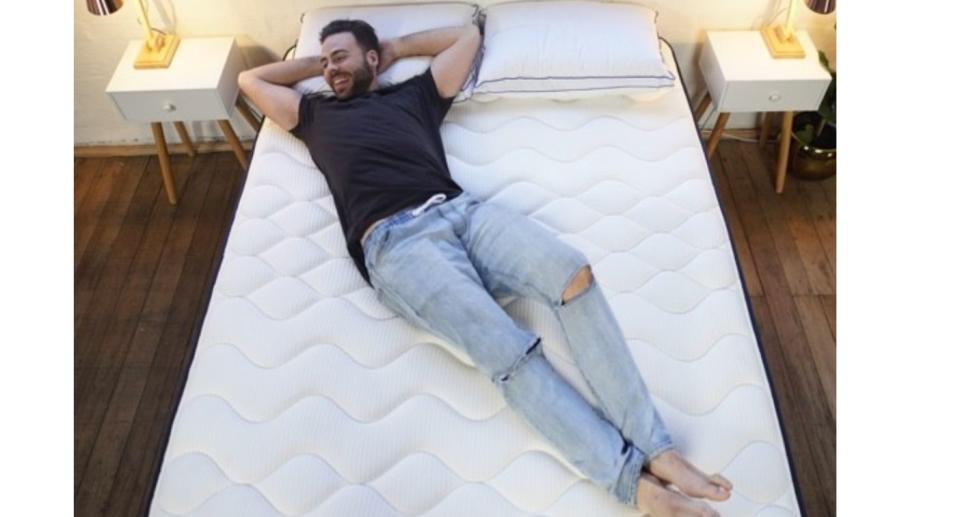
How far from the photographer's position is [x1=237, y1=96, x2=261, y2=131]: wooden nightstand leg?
2.25 meters

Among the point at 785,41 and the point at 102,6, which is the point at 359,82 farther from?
the point at 785,41

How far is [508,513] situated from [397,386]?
0.32 m

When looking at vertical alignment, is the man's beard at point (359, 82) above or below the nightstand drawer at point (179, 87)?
above

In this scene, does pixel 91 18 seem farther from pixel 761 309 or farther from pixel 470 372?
pixel 761 309

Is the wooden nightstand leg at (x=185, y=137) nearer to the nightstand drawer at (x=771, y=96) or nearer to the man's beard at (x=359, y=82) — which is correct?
the man's beard at (x=359, y=82)

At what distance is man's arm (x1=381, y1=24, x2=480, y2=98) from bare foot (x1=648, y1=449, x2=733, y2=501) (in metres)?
1.08

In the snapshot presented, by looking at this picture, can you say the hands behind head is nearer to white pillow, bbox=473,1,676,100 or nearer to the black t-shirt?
the black t-shirt

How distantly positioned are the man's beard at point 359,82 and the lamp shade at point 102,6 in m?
0.70

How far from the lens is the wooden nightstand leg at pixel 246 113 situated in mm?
2252

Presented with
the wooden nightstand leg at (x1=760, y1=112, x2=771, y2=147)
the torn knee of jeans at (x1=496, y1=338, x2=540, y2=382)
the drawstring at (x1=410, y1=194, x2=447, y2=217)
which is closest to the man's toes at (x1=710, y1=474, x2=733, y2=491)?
the torn knee of jeans at (x1=496, y1=338, x2=540, y2=382)

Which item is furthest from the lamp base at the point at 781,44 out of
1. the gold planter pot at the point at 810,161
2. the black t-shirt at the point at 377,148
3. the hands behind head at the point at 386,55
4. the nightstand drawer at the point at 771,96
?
the hands behind head at the point at 386,55

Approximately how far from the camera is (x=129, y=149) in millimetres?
2574

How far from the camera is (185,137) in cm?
245
